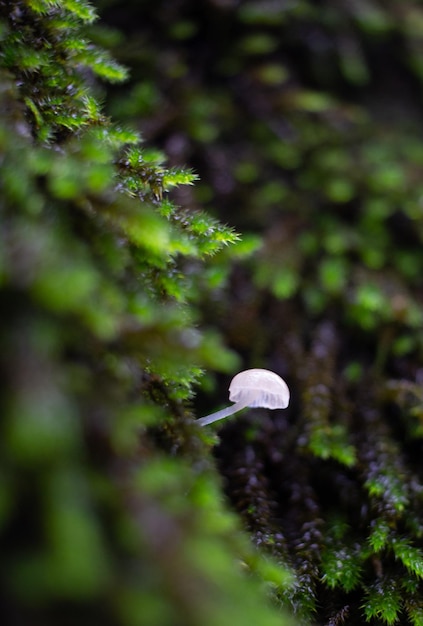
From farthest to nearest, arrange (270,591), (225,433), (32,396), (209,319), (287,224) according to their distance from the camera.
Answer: (287,224) → (209,319) → (225,433) → (270,591) → (32,396)

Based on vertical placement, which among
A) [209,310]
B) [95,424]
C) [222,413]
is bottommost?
[95,424]

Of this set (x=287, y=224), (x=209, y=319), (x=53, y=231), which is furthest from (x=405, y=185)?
(x=53, y=231)

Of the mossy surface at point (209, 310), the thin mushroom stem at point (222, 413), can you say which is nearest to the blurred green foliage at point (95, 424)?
the mossy surface at point (209, 310)

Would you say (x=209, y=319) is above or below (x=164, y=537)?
above

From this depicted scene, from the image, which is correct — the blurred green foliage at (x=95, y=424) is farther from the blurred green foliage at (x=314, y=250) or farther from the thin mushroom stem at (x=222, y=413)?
the blurred green foliage at (x=314, y=250)

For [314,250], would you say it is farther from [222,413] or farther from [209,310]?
[222,413]

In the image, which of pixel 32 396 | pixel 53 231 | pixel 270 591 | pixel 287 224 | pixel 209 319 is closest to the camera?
pixel 32 396

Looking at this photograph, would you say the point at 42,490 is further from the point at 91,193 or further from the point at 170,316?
Answer: the point at 91,193

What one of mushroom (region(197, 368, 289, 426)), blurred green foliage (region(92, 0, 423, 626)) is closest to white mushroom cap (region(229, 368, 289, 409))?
mushroom (region(197, 368, 289, 426))

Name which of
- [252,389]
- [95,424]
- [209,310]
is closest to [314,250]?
[209,310]
